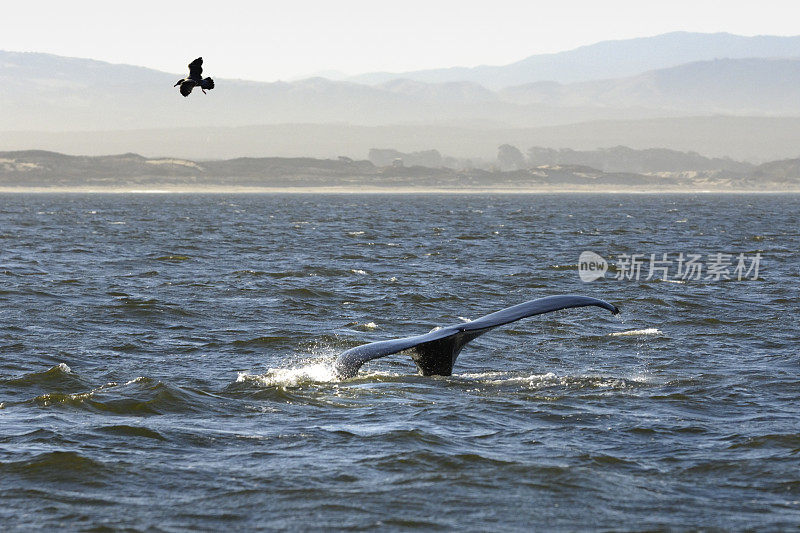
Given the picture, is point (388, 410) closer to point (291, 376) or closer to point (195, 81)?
point (291, 376)

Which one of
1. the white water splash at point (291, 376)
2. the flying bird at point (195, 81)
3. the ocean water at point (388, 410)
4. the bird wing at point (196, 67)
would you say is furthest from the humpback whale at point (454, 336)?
the bird wing at point (196, 67)

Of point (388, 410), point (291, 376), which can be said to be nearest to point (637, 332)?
point (291, 376)

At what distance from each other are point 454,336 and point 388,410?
137cm

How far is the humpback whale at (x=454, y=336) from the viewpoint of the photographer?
13.6 m

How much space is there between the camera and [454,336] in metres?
14.6

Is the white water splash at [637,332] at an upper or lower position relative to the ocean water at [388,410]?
upper

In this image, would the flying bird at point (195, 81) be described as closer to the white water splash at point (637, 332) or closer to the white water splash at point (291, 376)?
the white water splash at point (291, 376)

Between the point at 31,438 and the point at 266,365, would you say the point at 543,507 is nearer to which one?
the point at 31,438

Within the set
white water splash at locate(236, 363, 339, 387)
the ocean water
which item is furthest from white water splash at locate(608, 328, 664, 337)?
white water splash at locate(236, 363, 339, 387)

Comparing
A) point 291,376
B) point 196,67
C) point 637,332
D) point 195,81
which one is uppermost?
point 196,67

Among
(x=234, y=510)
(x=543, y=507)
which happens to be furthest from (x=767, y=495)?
(x=234, y=510)

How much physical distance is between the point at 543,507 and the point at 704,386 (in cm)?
659

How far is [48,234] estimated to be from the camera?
5922 centimetres

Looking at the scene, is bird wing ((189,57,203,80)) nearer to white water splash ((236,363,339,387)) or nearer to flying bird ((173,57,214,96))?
flying bird ((173,57,214,96))
